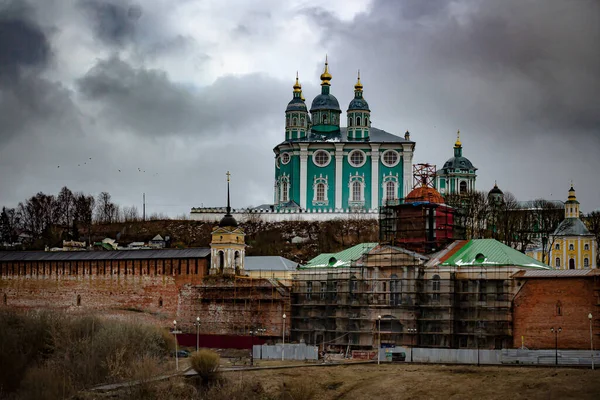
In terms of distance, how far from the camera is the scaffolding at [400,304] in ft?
179

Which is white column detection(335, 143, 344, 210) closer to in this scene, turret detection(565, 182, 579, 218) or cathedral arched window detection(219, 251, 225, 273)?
turret detection(565, 182, 579, 218)

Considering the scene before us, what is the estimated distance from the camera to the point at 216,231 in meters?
68.2

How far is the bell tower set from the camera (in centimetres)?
6694

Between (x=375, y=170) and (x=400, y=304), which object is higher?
(x=375, y=170)

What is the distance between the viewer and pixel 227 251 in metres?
67.4

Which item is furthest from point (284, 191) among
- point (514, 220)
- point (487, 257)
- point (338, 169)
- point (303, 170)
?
point (487, 257)

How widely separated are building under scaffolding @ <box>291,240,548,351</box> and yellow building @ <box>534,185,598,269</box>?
24984 mm

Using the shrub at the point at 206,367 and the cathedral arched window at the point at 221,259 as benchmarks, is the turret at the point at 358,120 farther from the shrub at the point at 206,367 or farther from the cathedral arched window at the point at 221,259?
the shrub at the point at 206,367

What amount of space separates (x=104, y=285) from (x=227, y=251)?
7.73m

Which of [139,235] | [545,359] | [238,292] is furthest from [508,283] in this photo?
[139,235]

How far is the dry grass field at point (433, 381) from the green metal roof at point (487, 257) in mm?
8089

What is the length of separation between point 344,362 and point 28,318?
15966 millimetres

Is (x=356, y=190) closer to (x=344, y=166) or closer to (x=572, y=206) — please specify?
(x=344, y=166)

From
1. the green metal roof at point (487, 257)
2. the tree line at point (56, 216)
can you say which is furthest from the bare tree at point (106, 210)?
the green metal roof at point (487, 257)
